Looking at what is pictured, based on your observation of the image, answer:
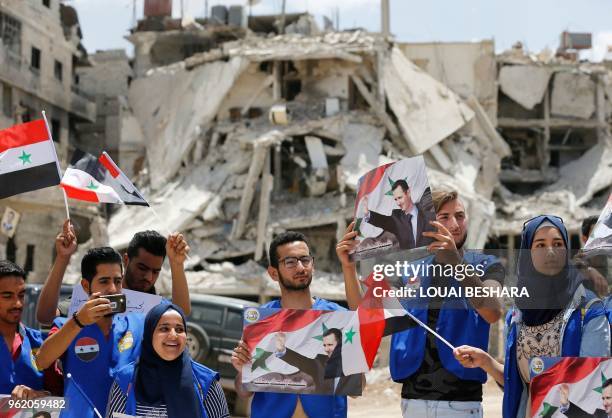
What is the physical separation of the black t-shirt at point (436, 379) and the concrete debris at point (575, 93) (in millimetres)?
31673

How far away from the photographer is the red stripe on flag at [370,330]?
516cm

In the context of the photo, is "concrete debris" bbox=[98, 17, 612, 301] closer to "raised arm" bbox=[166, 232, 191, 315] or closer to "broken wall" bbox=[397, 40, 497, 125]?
"broken wall" bbox=[397, 40, 497, 125]

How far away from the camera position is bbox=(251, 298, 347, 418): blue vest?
5156 mm

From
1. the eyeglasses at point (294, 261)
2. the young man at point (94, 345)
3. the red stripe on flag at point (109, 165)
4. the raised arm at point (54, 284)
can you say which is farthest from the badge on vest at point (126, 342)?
the red stripe on flag at point (109, 165)

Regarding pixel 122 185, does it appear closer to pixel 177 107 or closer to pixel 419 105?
pixel 419 105

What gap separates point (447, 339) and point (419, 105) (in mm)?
24053

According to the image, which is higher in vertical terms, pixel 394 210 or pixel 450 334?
pixel 394 210

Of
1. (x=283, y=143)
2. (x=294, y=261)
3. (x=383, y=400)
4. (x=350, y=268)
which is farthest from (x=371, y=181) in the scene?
(x=283, y=143)

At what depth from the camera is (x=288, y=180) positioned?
92.3 ft

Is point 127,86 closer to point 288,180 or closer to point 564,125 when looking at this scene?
point 288,180

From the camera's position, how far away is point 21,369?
16.6 ft

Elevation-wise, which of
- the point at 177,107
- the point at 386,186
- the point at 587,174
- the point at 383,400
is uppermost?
the point at 386,186

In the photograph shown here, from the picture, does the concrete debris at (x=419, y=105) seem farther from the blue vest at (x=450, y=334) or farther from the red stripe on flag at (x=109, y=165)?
the blue vest at (x=450, y=334)

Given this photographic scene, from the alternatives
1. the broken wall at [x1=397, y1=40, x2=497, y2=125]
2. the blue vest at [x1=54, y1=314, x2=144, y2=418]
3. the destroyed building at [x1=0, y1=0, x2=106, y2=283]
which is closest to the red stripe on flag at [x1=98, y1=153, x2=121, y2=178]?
the blue vest at [x1=54, y1=314, x2=144, y2=418]
